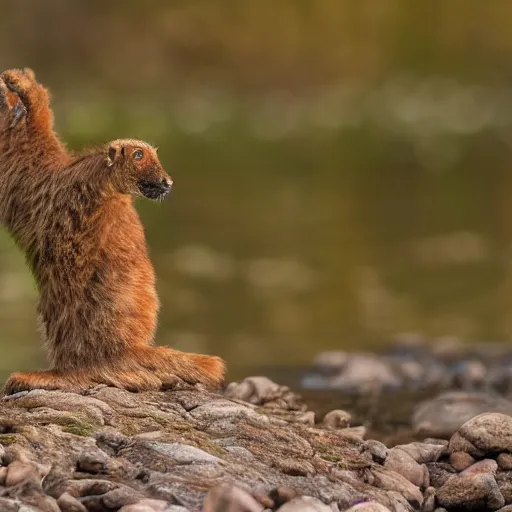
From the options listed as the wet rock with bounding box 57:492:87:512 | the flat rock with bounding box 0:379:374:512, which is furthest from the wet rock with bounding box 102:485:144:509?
Answer: the wet rock with bounding box 57:492:87:512

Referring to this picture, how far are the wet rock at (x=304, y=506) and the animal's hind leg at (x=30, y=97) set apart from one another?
10.6ft

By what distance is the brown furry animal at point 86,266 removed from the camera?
27.5ft

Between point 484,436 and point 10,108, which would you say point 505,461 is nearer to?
point 484,436

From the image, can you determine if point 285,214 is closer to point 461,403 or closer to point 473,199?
point 473,199

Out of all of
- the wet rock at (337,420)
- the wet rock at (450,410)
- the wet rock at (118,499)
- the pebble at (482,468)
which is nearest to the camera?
the wet rock at (118,499)

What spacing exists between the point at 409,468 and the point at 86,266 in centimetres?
238

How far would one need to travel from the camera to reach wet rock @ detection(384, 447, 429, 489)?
8.34 meters

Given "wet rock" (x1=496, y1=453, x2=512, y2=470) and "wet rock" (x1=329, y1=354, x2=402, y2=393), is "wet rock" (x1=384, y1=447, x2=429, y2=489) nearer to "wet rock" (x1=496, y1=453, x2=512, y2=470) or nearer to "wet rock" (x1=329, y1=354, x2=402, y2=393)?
"wet rock" (x1=496, y1=453, x2=512, y2=470)

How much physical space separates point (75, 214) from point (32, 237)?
1.26ft

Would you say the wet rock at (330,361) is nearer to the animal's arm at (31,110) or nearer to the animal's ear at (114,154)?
the animal's arm at (31,110)

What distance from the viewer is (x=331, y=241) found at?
19578 mm

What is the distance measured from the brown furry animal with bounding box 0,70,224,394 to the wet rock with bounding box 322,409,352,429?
1216mm

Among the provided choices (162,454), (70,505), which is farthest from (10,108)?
(70,505)

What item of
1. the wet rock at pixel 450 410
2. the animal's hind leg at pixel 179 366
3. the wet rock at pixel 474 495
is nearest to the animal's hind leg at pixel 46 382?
the animal's hind leg at pixel 179 366
